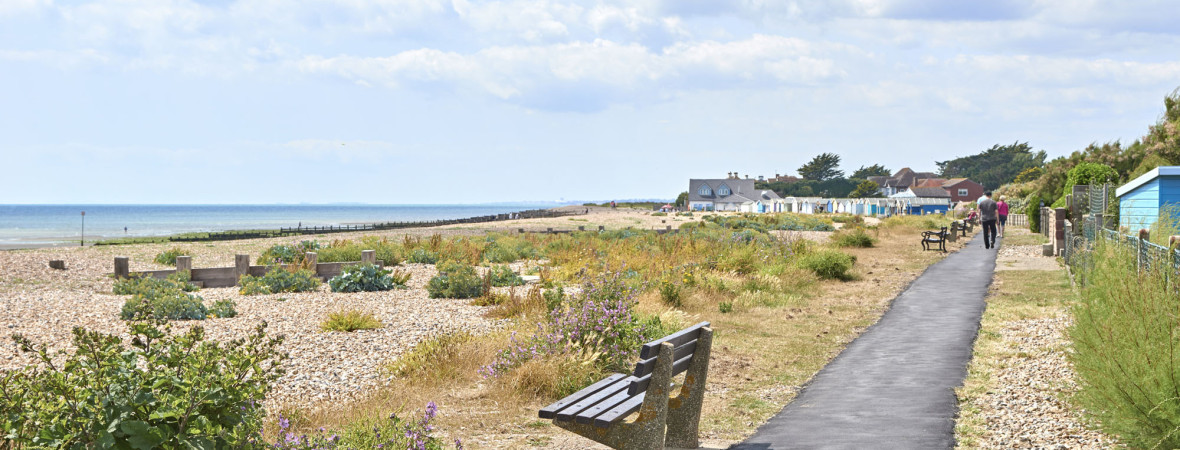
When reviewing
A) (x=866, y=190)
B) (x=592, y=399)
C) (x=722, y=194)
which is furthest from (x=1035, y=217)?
(x=866, y=190)

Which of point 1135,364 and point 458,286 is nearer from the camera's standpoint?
point 1135,364

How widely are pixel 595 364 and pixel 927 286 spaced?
10.0 meters

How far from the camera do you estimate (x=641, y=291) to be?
13602 millimetres

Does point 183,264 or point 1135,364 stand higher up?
point 1135,364

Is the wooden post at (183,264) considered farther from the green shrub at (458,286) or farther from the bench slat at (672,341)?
the bench slat at (672,341)

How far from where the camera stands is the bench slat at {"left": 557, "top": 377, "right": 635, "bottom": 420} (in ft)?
17.1

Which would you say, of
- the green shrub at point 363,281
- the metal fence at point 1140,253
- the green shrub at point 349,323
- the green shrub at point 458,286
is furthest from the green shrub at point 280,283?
the metal fence at point 1140,253

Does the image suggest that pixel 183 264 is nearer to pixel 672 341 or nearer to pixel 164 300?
pixel 164 300

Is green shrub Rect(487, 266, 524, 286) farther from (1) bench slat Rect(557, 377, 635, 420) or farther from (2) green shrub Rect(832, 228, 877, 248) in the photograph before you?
(2) green shrub Rect(832, 228, 877, 248)

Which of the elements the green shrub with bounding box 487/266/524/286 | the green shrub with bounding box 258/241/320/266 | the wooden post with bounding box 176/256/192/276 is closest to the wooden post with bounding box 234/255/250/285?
the wooden post with bounding box 176/256/192/276

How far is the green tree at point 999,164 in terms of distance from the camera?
406 ft

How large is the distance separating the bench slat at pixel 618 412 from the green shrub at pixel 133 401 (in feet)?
6.43

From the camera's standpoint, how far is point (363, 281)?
16.5 m

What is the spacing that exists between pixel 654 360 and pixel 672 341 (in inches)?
7.8
